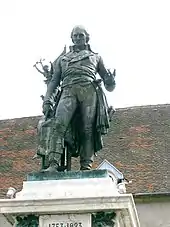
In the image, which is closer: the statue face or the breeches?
the breeches

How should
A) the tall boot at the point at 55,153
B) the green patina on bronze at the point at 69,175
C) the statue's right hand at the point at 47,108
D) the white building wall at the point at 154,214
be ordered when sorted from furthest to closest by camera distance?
1. the white building wall at the point at 154,214
2. the statue's right hand at the point at 47,108
3. the tall boot at the point at 55,153
4. the green patina on bronze at the point at 69,175

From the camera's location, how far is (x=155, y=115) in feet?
A: 82.2

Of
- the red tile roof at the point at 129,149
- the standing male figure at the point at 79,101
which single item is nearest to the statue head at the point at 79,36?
the standing male figure at the point at 79,101

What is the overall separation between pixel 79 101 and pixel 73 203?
60.4 inches

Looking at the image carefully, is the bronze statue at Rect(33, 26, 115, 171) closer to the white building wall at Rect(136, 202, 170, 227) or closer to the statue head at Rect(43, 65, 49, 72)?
the statue head at Rect(43, 65, 49, 72)

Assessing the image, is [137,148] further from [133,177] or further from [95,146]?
[95,146]

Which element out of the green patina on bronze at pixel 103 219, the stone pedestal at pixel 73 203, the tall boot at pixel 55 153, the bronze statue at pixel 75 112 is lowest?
the green patina on bronze at pixel 103 219

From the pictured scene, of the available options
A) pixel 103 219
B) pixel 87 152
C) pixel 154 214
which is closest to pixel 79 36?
pixel 87 152

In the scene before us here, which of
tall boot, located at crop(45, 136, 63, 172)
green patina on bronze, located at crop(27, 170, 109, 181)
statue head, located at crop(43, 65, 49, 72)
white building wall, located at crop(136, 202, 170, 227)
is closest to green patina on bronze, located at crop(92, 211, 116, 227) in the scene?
green patina on bronze, located at crop(27, 170, 109, 181)

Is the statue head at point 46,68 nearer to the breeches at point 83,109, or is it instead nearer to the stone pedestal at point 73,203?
the breeches at point 83,109

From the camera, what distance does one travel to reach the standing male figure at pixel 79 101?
8.16 metres

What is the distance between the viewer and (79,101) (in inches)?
331

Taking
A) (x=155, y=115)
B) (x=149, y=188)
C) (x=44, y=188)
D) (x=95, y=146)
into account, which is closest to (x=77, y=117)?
(x=95, y=146)

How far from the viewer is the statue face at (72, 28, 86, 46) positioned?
28.6ft
